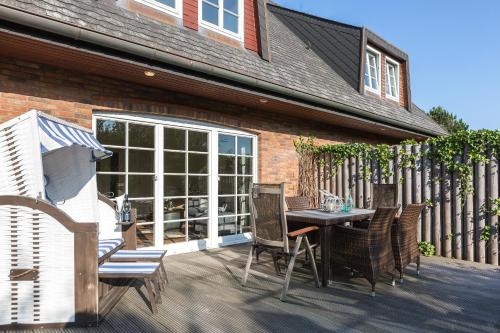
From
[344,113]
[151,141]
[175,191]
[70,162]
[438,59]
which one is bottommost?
[175,191]

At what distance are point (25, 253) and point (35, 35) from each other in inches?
91.6

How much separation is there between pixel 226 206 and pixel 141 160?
196cm

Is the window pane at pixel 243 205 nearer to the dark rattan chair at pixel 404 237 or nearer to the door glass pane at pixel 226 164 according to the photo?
the door glass pane at pixel 226 164

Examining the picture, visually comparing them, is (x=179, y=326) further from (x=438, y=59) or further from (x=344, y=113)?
(x=438, y=59)

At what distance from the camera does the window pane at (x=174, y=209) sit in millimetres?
5770

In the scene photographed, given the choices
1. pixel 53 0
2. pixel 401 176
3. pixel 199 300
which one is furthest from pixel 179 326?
pixel 401 176

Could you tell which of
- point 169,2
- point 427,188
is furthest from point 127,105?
point 427,188

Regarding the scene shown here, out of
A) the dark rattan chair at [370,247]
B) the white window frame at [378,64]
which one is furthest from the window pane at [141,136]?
the white window frame at [378,64]

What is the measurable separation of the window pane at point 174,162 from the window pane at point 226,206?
104 centimetres

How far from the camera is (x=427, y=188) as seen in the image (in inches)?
241

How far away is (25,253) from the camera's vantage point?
9.31 ft

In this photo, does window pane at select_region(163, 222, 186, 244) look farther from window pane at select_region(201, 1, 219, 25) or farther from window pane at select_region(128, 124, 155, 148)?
window pane at select_region(201, 1, 219, 25)

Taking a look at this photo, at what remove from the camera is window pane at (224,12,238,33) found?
6.73m

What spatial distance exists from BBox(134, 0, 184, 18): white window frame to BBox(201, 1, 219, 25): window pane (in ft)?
1.80
